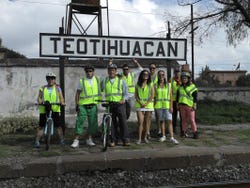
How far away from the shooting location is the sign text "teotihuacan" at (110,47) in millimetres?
8828

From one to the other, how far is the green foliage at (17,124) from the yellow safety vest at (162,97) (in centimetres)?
414

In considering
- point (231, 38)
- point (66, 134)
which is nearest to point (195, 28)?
point (231, 38)

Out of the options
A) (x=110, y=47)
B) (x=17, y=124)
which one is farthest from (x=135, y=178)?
(x=17, y=124)

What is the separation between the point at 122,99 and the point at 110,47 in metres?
1.75

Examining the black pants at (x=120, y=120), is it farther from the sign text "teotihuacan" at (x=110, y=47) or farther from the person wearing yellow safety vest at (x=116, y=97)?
the sign text "teotihuacan" at (x=110, y=47)

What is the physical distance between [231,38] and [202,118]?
21.3 feet

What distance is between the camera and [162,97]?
8.74 metres

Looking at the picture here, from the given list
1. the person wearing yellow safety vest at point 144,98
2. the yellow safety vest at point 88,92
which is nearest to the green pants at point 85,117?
the yellow safety vest at point 88,92

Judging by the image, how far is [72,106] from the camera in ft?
38.5

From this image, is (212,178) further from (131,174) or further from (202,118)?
(202,118)

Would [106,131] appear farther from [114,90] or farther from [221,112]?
[221,112]

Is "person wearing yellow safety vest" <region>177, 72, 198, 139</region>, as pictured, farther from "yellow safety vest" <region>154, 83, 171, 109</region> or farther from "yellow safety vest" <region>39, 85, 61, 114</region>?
"yellow safety vest" <region>39, 85, 61, 114</region>

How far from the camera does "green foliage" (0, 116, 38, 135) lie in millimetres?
10352

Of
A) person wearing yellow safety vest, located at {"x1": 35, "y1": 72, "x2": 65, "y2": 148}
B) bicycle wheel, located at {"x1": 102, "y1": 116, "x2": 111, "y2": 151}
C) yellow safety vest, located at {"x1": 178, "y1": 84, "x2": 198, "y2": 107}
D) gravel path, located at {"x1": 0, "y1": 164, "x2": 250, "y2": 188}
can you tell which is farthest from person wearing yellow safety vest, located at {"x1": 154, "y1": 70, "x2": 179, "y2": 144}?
person wearing yellow safety vest, located at {"x1": 35, "y1": 72, "x2": 65, "y2": 148}
